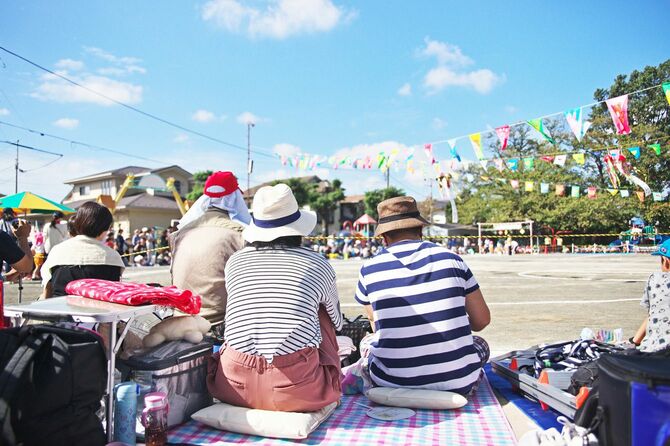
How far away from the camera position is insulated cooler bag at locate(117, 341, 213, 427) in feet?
8.33

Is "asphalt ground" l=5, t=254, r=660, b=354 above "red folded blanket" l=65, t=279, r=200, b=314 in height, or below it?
below

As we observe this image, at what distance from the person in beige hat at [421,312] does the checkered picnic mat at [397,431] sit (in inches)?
8.4

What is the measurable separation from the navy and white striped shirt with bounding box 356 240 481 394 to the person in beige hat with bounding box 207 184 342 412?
1.28ft

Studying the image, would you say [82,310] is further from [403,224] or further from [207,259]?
[403,224]

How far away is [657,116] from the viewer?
114 ft

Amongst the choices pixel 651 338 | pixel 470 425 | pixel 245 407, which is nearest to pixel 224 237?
pixel 245 407

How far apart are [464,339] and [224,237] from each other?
182 cm

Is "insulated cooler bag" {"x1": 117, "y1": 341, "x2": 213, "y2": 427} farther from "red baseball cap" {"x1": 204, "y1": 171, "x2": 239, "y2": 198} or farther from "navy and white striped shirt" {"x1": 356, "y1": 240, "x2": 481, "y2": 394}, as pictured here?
"red baseball cap" {"x1": 204, "y1": 171, "x2": 239, "y2": 198}

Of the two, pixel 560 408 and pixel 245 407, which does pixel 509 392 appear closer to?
pixel 560 408

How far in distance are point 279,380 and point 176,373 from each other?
599mm

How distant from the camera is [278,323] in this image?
245 centimetres

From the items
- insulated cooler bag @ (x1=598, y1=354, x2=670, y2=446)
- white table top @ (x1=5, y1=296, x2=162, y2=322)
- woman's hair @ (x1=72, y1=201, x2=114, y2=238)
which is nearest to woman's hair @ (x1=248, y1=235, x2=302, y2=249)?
white table top @ (x1=5, y1=296, x2=162, y2=322)

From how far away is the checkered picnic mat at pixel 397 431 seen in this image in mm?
2463

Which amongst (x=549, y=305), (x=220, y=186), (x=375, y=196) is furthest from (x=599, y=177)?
(x=220, y=186)
